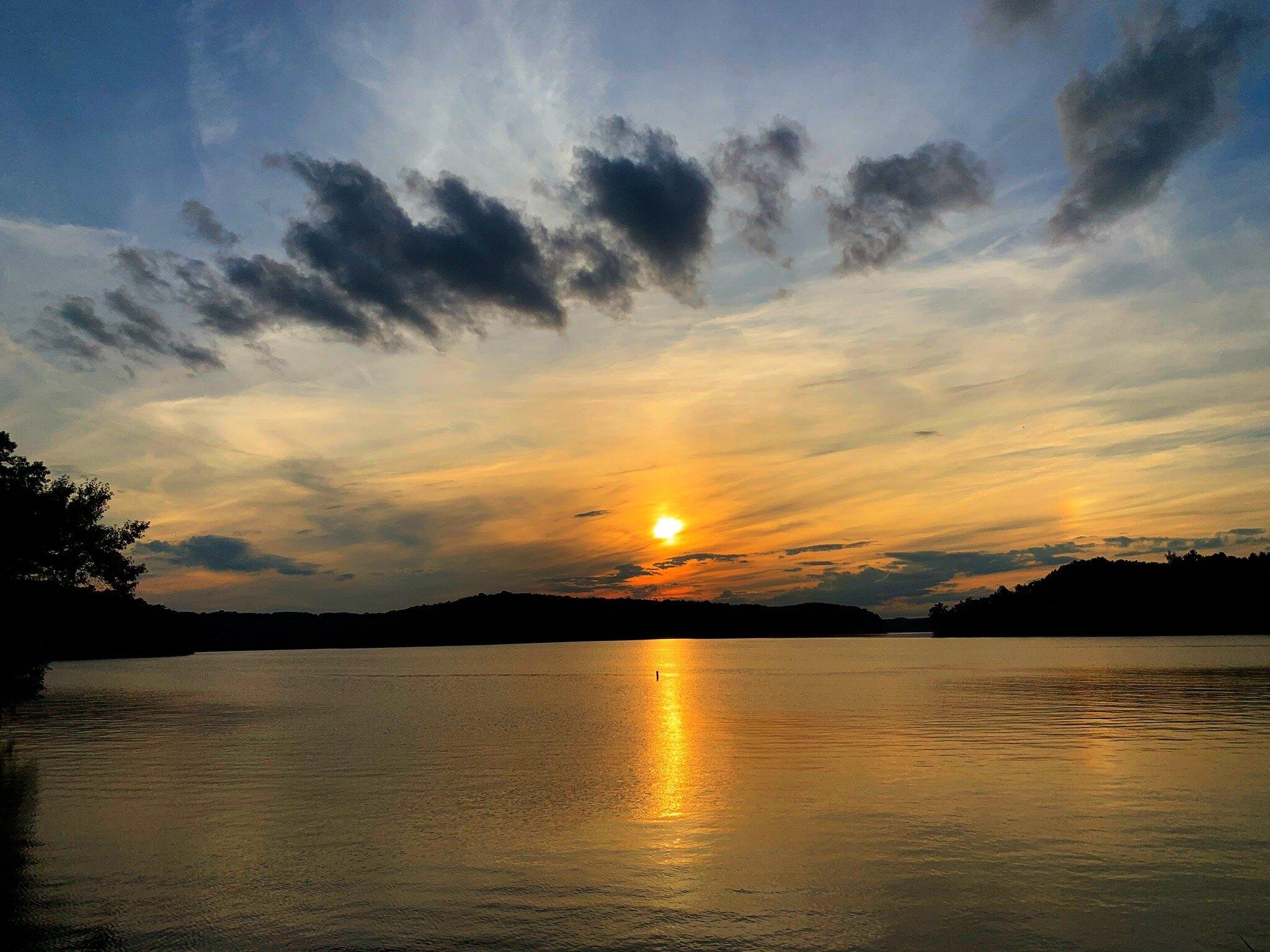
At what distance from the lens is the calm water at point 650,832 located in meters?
17.7

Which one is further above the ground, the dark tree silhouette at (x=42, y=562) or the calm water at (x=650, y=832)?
the dark tree silhouette at (x=42, y=562)

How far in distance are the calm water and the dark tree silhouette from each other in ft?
16.8

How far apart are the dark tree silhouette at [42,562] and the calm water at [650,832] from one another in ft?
16.8

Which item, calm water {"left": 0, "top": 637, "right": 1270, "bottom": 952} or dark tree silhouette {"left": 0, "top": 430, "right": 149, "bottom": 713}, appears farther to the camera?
dark tree silhouette {"left": 0, "top": 430, "right": 149, "bottom": 713}

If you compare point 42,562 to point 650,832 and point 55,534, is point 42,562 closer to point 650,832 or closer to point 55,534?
point 55,534

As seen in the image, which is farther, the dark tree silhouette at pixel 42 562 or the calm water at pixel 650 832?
the dark tree silhouette at pixel 42 562

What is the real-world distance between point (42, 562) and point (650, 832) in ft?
125

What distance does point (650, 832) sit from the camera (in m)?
26.1

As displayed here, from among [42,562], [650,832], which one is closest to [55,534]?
[42,562]

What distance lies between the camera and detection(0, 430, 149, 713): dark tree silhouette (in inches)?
1681

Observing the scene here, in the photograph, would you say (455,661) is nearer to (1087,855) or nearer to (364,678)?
(364,678)

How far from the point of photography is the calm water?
17.7 metres

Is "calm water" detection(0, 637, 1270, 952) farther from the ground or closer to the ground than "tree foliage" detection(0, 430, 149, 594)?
closer to the ground

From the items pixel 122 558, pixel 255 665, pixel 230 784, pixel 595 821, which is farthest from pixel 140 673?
pixel 595 821
